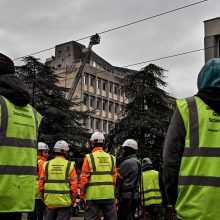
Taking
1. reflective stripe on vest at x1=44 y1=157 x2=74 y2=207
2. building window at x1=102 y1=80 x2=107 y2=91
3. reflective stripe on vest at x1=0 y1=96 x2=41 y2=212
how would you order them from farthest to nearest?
1. building window at x1=102 y1=80 x2=107 y2=91
2. reflective stripe on vest at x1=44 y1=157 x2=74 y2=207
3. reflective stripe on vest at x1=0 y1=96 x2=41 y2=212

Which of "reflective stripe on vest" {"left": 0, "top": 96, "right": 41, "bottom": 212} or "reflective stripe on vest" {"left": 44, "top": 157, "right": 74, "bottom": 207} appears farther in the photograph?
"reflective stripe on vest" {"left": 44, "top": 157, "right": 74, "bottom": 207}

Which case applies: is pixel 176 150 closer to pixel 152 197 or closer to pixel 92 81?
pixel 152 197

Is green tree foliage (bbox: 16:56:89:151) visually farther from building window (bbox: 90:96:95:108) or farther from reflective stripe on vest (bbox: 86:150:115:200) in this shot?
building window (bbox: 90:96:95:108)

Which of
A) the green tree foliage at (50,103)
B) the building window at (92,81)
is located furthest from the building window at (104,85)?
the green tree foliage at (50,103)

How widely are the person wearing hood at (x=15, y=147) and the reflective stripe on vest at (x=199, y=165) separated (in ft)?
3.97

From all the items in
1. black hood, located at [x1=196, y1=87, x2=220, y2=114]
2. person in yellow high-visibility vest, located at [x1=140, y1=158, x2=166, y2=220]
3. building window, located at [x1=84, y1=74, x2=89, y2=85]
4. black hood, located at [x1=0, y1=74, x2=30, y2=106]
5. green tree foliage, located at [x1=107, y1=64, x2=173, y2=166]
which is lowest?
person in yellow high-visibility vest, located at [x1=140, y1=158, x2=166, y2=220]

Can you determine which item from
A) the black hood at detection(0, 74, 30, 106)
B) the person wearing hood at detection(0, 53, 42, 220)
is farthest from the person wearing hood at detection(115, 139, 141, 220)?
the black hood at detection(0, 74, 30, 106)

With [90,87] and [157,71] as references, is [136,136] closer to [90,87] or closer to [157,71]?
[157,71]

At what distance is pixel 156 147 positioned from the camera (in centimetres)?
4028

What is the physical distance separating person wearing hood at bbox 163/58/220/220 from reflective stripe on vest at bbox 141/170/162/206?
27.2 feet

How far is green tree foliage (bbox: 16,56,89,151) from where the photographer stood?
38.0 metres

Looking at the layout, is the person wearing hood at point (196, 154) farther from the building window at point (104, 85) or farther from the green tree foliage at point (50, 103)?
the building window at point (104, 85)

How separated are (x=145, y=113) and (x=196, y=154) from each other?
37.8 m

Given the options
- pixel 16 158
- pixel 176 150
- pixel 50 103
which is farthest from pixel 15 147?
pixel 50 103
